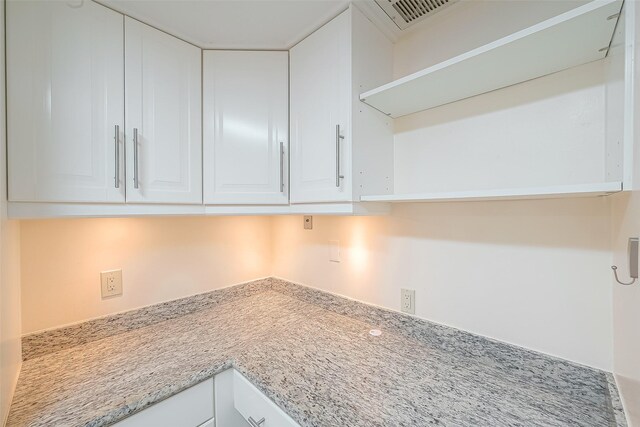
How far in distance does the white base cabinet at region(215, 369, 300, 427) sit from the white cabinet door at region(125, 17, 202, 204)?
0.70 meters

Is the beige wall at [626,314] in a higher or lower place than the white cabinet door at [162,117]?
lower

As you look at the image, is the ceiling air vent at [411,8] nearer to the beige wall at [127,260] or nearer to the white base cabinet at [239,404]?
the beige wall at [127,260]

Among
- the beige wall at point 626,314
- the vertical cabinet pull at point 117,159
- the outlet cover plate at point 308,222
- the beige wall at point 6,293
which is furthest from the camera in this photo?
the outlet cover plate at point 308,222

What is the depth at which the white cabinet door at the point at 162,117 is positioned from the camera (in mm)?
930

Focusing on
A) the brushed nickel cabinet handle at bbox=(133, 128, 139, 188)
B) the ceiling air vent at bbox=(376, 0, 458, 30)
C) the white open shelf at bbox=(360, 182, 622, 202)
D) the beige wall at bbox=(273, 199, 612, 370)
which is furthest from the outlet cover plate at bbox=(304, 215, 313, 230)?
the ceiling air vent at bbox=(376, 0, 458, 30)

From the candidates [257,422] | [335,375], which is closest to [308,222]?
[335,375]

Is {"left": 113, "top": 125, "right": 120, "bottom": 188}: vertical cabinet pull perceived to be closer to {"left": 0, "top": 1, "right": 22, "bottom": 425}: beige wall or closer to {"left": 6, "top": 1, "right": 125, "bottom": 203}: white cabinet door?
{"left": 6, "top": 1, "right": 125, "bottom": 203}: white cabinet door

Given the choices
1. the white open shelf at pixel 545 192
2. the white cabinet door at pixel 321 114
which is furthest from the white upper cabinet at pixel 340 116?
the white open shelf at pixel 545 192

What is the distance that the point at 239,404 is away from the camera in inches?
36.4

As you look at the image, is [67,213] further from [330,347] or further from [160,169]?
[330,347]

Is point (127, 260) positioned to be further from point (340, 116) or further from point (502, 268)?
point (502, 268)

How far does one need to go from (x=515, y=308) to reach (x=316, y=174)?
83 centimetres

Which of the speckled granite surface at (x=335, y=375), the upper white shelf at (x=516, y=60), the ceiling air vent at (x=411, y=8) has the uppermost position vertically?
the ceiling air vent at (x=411, y=8)

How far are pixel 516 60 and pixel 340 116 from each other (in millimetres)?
538
